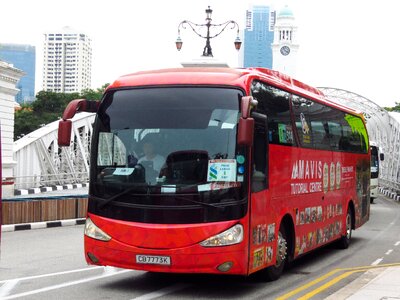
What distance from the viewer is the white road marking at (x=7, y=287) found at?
829cm

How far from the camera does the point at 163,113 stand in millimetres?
8438

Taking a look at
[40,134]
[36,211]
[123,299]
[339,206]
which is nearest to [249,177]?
[123,299]

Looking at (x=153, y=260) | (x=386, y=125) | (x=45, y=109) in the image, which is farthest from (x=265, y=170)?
(x=45, y=109)

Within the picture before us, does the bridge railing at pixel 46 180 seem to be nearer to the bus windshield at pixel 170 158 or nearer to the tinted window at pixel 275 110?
the tinted window at pixel 275 110

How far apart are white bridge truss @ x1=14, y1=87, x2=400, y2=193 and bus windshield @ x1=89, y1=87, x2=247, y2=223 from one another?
72.3ft

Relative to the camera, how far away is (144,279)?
963cm

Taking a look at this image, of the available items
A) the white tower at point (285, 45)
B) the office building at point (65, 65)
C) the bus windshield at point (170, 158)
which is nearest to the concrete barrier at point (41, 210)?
the bus windshield at point (170, 158)

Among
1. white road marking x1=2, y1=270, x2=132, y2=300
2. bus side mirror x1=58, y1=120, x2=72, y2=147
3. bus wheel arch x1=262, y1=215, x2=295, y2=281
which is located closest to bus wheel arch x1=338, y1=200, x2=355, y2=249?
bus wheel arch x1=262, y1=215, x2=295, y2=281

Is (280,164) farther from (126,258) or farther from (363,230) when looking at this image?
(363,230)

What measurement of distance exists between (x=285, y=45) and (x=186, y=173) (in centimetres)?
13408

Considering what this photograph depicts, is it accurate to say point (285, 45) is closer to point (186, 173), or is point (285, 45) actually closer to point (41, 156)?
point (41, 156)

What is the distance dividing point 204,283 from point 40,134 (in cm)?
2511

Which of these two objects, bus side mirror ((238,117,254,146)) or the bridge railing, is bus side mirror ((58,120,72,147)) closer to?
bus side mirror ((238,117,254,146))

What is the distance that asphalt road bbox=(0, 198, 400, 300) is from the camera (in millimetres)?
8484
